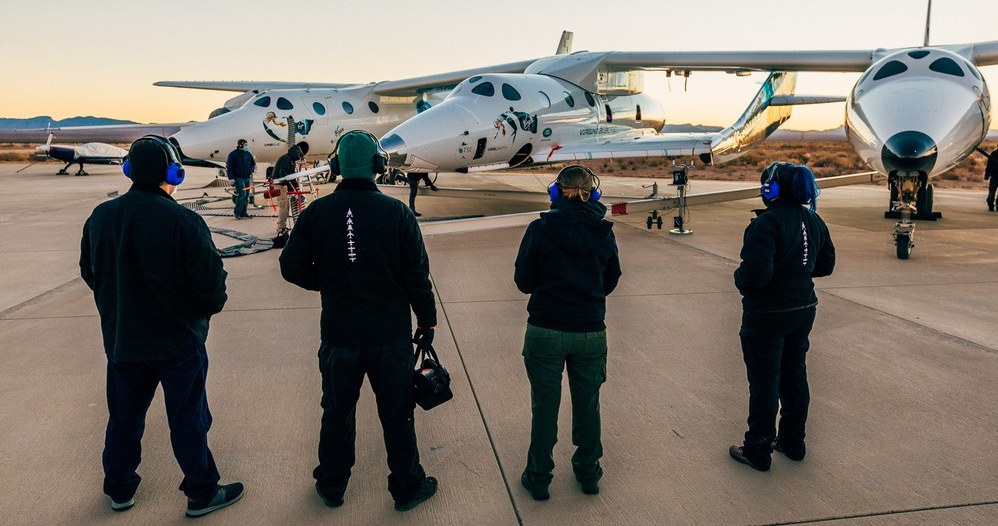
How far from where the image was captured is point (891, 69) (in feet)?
35.7

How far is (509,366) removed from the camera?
5.72 m

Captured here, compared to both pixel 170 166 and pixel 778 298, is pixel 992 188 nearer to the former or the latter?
pixel 778 298

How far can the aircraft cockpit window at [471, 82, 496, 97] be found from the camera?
13.4 meters

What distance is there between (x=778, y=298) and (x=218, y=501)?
3.19 meters

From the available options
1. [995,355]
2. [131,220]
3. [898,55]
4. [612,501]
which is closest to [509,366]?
[612,501]

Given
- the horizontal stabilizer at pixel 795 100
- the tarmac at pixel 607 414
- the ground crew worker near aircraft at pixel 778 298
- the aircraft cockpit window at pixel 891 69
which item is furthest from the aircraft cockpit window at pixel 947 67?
the ground crew worker near aircraft at pixel 778 298

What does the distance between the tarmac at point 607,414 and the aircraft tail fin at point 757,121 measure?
18.1ft

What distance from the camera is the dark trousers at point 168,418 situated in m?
3.43

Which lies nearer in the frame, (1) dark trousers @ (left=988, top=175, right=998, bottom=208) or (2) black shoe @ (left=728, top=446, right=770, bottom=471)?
(2) black shoe @ (left=728, top=446, right=770, bottom=471)

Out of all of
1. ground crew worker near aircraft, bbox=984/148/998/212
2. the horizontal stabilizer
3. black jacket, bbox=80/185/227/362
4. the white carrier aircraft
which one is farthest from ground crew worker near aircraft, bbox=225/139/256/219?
ground crew worker near aircraft, bbox=984/148/998/212

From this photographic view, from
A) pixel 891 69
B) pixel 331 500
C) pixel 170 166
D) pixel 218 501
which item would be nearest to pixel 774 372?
pixel 331 500

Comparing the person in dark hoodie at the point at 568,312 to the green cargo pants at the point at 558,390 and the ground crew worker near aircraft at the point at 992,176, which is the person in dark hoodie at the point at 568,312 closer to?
the green cargo pants at the point at 558,390

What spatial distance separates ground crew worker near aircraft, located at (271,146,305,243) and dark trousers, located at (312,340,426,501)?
8.20m

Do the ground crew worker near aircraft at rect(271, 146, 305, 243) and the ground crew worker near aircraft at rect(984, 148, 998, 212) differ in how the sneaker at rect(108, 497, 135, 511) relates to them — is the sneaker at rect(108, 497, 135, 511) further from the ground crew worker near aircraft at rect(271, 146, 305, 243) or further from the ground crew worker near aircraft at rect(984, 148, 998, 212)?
the ground crew worker near aircraft at rect(984, 148, 998, 212)
